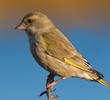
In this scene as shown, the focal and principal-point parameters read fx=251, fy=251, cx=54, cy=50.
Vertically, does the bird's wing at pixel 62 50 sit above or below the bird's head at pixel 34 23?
below

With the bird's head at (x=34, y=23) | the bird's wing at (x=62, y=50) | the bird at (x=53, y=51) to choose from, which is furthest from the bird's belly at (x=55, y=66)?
the bird's head at (x=34, y=23)

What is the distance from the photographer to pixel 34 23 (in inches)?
207

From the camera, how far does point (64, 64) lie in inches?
197

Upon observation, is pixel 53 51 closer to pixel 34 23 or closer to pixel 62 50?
pixel 62 50

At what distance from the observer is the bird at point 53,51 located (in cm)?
480

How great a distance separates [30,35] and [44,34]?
11.5 inches

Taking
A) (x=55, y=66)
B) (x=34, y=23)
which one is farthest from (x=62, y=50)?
(x=34, y=23)

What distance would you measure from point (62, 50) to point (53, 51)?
25 centimetres

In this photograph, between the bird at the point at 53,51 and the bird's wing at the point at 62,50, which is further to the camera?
the bird's wing at the point at 62,50

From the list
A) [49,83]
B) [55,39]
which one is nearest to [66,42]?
[55,39]

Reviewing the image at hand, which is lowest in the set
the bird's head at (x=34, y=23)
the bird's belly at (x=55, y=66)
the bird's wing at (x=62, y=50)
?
the bird's belly at (x=55, y=66)

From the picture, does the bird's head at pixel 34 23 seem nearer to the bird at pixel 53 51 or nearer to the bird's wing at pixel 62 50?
the bird at pixel 53 51

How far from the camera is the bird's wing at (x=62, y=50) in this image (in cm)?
505

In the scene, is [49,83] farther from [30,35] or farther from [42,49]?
[30,35]
